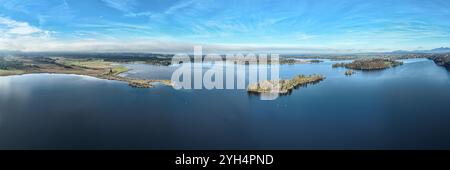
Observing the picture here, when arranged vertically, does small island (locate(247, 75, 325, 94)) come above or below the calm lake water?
above

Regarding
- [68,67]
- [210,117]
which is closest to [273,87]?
[210,117]

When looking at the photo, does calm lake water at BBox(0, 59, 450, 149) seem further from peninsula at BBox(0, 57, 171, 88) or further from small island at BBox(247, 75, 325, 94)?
small island at BBox(247, 75, 325, 94)

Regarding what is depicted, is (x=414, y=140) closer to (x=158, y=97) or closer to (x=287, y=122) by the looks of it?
(x=287, y=122)

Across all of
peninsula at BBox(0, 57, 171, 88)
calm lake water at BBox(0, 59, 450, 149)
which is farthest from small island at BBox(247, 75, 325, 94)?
peninsula at BBox(0, 57, 171, 88)

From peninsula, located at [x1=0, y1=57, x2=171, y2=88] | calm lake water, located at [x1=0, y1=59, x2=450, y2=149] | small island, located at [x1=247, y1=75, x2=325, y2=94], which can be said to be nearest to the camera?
calm lake water, located at [x1=0, y1=59, x2=450, y2=149]

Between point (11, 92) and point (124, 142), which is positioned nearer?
point (124, 142)

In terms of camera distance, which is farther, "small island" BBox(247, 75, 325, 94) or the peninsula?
"small island" BBox(247, 75, 325, 94)
